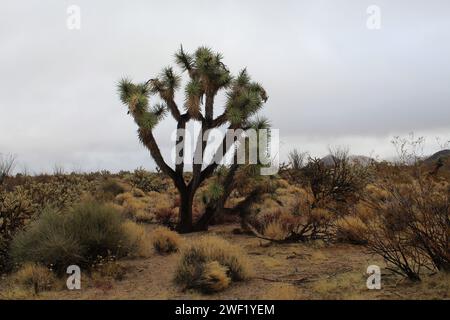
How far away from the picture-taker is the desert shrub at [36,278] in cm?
718

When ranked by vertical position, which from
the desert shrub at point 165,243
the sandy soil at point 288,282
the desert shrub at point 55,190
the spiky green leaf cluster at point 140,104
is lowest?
the sandy soil at point 288,282

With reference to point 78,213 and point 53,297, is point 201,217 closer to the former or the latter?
point 78,213

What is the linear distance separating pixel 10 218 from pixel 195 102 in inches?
222

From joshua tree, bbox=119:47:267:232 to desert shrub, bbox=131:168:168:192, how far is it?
11.0 metres

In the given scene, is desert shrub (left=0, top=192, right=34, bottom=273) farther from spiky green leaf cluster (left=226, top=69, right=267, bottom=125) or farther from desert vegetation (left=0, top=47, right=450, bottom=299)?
spiky green leaf cluster (left=226, top=69, right=267, bottom=125)

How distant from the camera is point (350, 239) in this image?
34.0 feet

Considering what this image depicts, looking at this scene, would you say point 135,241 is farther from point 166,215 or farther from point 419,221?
point 419,221

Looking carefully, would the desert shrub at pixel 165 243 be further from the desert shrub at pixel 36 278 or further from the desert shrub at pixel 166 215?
the desert shrub at pixel 166 215

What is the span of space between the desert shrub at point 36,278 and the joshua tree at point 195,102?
18.3 feet

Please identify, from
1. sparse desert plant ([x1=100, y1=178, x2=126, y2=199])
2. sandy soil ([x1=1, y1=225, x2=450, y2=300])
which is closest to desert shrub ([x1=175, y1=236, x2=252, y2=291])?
sandy soil ([x1=1, y1=225, x2=450, y2=300])

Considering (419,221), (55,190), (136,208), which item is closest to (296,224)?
(419,221)

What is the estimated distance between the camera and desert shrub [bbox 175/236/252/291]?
6.89 metres

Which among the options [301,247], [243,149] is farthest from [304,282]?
[243,149]

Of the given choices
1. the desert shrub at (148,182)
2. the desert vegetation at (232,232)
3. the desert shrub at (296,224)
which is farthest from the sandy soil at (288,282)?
the desert shrub at (148,182)
